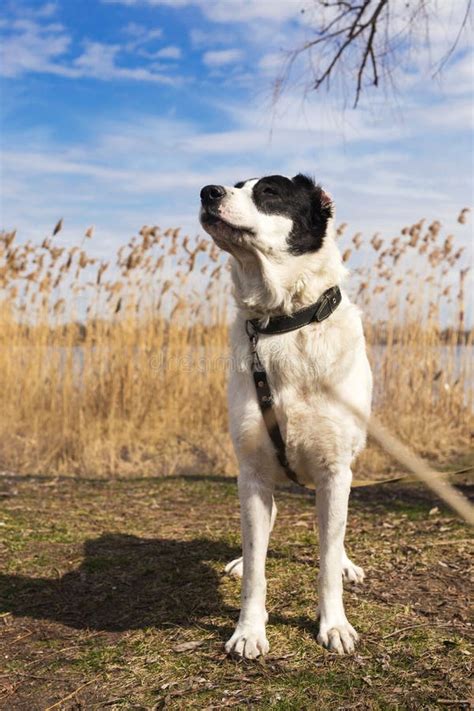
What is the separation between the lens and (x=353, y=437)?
7.73 ft

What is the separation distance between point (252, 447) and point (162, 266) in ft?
14.8

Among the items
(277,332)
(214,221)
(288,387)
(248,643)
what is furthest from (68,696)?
(214,221)

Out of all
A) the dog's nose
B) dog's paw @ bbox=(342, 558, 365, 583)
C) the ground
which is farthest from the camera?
dog's paw @ bbox=(342, 558, 365, 583)

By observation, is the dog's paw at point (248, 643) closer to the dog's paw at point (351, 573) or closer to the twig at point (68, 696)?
the twig at point (68, 696)

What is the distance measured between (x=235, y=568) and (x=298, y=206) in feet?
5.03

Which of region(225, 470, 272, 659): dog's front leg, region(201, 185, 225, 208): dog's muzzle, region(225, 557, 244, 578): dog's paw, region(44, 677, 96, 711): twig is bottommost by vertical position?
region(44, 677, 96, 711): twig

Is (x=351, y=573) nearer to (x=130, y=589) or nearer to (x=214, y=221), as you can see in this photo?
(x=130, y=589)

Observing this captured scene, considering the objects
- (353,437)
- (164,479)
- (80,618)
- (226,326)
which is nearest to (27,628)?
(80,618)

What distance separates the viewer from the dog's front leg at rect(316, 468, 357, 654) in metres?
2.30

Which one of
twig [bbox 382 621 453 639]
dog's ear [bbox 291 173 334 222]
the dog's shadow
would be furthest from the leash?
the dog's shadow

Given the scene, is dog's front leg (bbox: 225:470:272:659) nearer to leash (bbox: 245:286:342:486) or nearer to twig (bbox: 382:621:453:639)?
leash (bbox: 245:286:342:486)

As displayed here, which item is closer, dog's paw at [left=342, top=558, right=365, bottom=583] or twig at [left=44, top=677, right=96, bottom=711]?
twig at [left=44, top=677, right=96, bottom=711]

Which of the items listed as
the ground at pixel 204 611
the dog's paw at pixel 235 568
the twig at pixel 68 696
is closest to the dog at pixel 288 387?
the ground at pixel 204 611

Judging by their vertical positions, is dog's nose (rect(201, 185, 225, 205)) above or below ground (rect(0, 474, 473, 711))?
above
